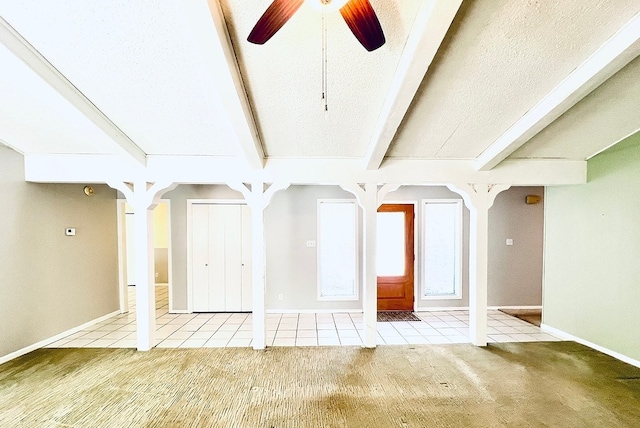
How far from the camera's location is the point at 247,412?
2.56 meters

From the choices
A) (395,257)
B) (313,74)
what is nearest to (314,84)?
(313,74)

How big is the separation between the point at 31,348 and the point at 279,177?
361cm

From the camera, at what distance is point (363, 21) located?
5.18ft

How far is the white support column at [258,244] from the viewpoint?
381 cm

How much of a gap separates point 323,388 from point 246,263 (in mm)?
2923

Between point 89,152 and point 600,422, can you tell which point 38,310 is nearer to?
point 89,152

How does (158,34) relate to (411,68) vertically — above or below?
above

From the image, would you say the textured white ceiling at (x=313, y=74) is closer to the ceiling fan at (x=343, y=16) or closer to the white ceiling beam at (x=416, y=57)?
the white ceiling beam at (x=416, y=57)

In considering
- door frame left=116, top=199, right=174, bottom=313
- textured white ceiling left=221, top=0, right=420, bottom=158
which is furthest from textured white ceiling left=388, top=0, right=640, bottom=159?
door frame left=116, top=199, right=174, bottom=313

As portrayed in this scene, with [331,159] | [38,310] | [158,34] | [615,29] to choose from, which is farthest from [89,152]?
[615,29]

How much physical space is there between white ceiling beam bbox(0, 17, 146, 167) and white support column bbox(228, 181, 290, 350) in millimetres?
1110

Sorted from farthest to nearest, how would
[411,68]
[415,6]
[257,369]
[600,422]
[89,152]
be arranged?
[89,152]
[257,369]
[600,422]
[411,68]
[415,6]

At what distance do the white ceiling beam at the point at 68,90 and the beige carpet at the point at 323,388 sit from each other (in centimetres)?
232

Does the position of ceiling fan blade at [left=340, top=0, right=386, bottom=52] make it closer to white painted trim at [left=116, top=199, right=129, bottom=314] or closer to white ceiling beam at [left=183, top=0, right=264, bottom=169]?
white ceiling beam at [left=183, top=0, right=264, bottom=169]
